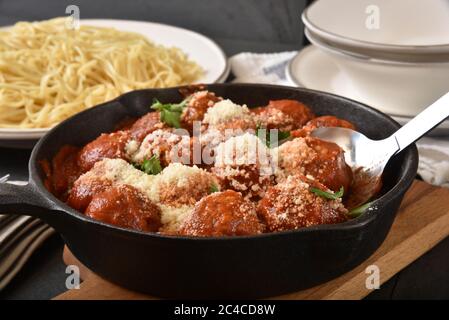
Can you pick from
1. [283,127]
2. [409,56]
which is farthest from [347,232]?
[409,56]

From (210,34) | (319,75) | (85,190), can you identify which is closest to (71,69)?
(319,75)

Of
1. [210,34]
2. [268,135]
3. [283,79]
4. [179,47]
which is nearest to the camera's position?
[268,135]

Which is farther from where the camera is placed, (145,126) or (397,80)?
(397,80)

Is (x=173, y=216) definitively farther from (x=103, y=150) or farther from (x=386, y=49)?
(x=386, y=49)

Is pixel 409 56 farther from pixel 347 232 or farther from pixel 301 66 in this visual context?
pixel 347 232

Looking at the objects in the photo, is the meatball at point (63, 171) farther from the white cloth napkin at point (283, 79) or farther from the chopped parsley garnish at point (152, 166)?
the white cloth napkin at point (283, 79)
